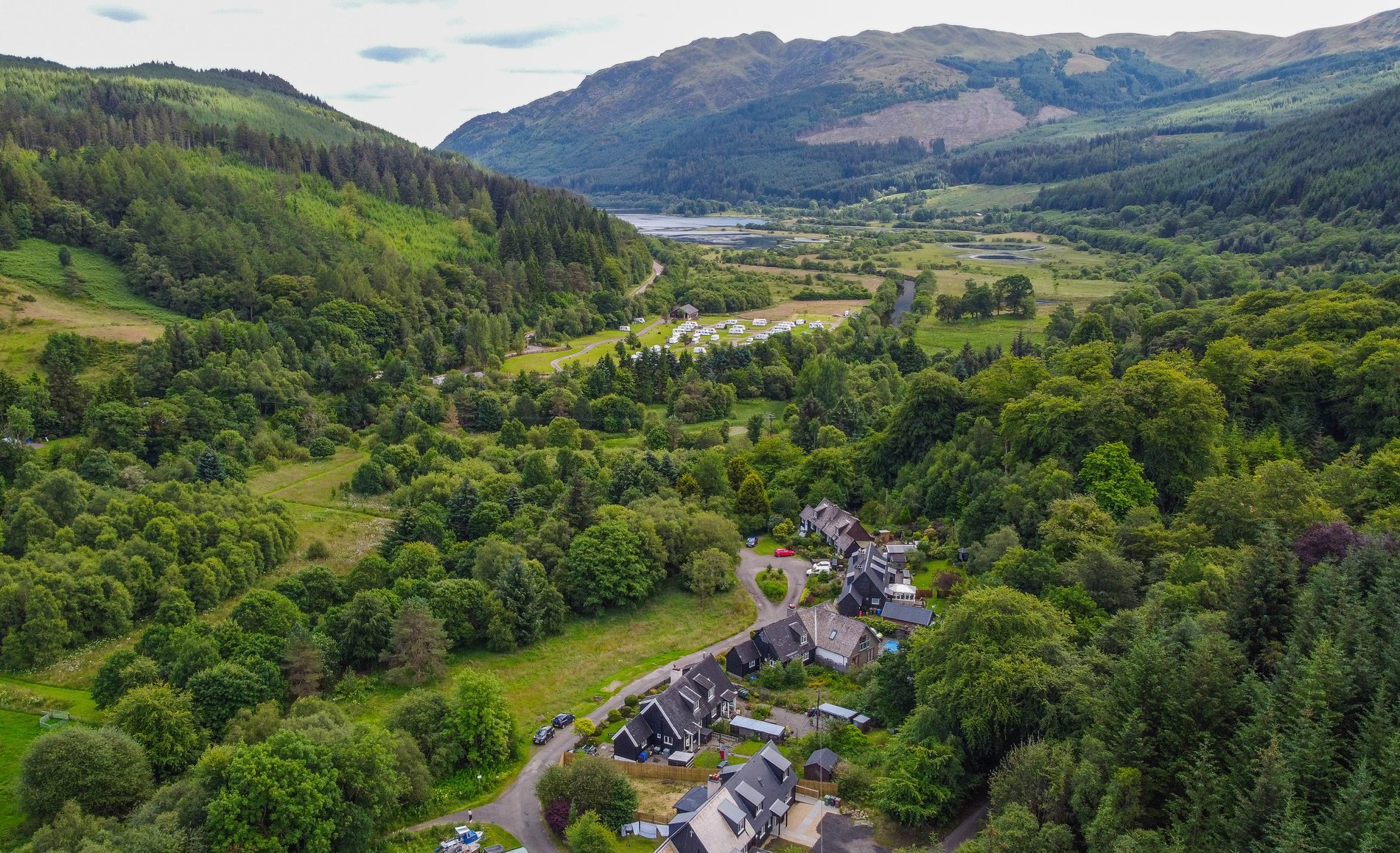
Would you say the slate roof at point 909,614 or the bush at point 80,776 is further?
the slate roof at point 909,614

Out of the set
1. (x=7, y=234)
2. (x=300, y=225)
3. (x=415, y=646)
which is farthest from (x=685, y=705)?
(x=7, y=234)

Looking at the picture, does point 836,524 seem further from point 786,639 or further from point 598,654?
point 598,654


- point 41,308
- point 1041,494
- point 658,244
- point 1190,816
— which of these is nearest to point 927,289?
point 658,244

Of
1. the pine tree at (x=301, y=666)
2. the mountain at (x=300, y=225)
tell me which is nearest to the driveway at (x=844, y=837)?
the pine tree at (x=301, y=666)

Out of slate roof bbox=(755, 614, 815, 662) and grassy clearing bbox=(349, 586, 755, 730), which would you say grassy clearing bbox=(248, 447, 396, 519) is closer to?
grassy clearing bbox=(349, 586, 755, 730)

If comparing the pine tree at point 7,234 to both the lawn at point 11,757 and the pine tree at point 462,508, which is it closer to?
the pine tree at point 462,508
